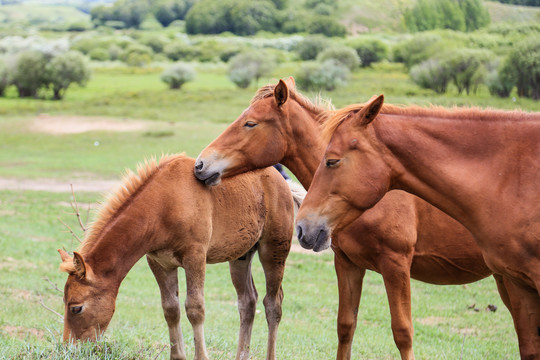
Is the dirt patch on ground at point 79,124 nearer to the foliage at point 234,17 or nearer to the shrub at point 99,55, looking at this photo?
the shrub at point 99,55

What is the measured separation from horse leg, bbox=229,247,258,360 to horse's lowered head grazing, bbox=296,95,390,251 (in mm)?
2450

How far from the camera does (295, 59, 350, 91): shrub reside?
42188mm

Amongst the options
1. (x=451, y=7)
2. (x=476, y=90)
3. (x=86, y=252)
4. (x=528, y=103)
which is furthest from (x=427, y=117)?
(x=451, y=7)

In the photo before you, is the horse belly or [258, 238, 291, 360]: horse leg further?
[258, 238, 291, 360]: horse leg

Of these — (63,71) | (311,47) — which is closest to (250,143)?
(63,71)

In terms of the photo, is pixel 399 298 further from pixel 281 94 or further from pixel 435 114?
pixel 281 94

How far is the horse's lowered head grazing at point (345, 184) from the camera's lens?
384 centimetres

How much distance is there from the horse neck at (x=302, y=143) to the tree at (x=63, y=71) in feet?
139

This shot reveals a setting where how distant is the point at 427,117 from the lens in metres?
4.04

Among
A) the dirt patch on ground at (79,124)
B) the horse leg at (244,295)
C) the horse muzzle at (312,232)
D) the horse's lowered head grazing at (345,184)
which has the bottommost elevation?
the dirt patch on ground at (79,124)

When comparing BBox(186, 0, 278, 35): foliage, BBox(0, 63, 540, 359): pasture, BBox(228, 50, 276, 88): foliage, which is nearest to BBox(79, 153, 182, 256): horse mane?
BBox(0, 63, 540, 359): pasture

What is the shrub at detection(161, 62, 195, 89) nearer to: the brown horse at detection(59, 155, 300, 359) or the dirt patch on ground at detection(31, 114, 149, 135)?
the dirt patch on ground at detection(31, 114, 149, 135)

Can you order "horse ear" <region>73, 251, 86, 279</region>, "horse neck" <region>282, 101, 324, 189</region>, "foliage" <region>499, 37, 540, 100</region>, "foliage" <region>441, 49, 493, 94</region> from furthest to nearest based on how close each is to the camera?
"foliage" <region>441, 49, 493, 94</region> < "foliage" <region>499, 37, 540, 100</region> < "horse neck" <region>282, 101, 324, 189</region> < "horse ear" <region>73, 251, 86, 279</region>

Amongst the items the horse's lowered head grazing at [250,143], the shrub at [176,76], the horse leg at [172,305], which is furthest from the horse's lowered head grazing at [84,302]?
the shrub at [176,76]
